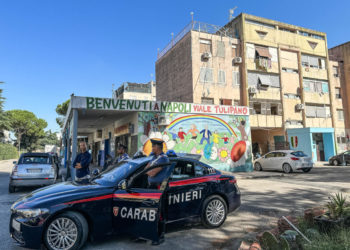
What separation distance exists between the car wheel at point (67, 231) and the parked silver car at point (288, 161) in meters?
15.2

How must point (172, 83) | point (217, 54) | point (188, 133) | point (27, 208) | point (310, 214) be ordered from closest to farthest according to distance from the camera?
point (27, 208), point (310, 214), point (188, 133), point (217, 54), point (172, 83)

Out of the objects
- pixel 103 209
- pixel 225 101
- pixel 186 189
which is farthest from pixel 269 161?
pixel 103 209

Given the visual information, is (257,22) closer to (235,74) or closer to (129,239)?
(235,74)

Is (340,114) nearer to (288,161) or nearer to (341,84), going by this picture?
(341,84)

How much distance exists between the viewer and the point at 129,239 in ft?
14.1

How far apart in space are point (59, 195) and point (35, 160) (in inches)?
289

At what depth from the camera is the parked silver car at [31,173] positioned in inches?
354

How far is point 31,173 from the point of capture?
9.15 m

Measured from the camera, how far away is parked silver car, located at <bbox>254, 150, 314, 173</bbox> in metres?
15.7

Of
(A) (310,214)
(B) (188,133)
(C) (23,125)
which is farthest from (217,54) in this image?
(C) (23,125)

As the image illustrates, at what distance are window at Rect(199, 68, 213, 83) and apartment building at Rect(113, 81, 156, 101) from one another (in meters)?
32.1

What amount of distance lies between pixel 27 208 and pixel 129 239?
69.7 inches

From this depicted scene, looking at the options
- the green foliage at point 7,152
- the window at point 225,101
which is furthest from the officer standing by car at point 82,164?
the green foliage at point 7,152

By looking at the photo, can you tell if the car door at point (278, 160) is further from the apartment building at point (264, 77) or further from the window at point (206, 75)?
the window at point (206, 75)
